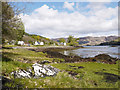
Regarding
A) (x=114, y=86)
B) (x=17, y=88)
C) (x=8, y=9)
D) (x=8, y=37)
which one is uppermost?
(x=8, y=9)

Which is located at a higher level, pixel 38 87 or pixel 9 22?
pixel 9 22

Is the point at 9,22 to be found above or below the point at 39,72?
above

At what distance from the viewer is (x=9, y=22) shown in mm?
13164

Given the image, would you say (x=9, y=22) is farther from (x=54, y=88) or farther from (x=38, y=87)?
(x=54, y=88)

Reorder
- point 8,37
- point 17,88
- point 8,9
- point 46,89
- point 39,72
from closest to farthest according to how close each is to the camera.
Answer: point 17,88, point 46,89, point 39,72, point 8,9, point 8,37

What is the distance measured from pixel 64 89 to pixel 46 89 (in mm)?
1437

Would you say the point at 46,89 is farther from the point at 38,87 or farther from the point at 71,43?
the point at 71,43

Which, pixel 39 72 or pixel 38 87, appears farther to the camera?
pixel 39 72

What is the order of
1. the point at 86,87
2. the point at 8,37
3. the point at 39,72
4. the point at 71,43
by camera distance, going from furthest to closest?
the point at 71,43
the point at 8,37
the point at 39,72
the point at 86,87

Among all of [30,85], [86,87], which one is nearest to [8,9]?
[30,85]

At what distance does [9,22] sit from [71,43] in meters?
171

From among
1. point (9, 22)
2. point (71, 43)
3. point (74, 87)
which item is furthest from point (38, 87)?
point (71, 43)

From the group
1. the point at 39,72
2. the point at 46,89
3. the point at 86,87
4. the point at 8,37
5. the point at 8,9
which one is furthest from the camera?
the point at 8,37

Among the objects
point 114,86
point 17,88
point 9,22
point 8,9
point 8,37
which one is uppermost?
point 8,9
